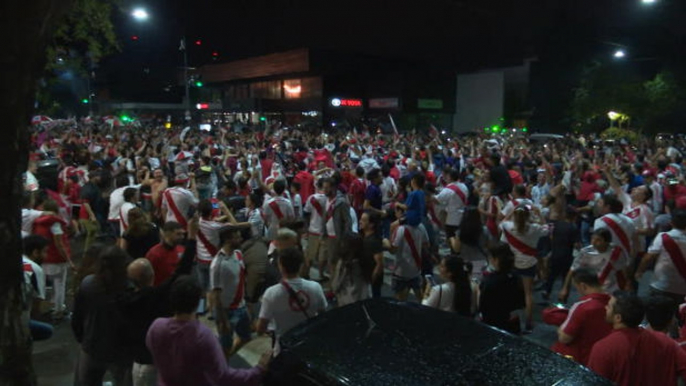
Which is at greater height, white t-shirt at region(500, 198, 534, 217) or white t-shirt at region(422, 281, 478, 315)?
white t-shirt at region(500, 198, 534, 217)

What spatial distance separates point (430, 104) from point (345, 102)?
7.71 metres

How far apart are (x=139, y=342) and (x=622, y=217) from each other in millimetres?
5460

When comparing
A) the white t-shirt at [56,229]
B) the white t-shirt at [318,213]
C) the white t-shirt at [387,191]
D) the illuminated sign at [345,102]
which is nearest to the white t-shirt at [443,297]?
the white t-shirt at [318,213]

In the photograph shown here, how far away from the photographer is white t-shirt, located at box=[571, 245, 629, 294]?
5.64 meters

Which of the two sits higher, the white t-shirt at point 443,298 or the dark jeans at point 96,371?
the white t-shirt at point 443,298

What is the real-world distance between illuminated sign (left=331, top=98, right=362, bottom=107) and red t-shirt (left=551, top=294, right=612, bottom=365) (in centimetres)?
4323

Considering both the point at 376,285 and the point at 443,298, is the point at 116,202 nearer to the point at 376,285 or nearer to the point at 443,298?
the point at 376,285

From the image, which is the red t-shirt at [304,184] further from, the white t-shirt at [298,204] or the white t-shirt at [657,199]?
the white t-shirt at [657,199]

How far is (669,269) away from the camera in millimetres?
5617

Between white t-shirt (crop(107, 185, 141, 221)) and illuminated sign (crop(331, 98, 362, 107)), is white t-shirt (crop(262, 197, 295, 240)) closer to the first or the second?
white t-shirt (crop(107, 185, 141, 221))

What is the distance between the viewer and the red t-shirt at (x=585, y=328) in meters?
3.78

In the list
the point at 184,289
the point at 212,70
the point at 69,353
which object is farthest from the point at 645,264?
the point at 212,70

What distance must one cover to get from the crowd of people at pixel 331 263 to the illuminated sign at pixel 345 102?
35116 mm

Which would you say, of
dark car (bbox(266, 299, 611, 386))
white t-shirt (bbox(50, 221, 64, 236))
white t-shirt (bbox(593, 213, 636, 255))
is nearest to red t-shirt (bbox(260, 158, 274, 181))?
white t-shirt (bbox(50, 221, 64, 236))
